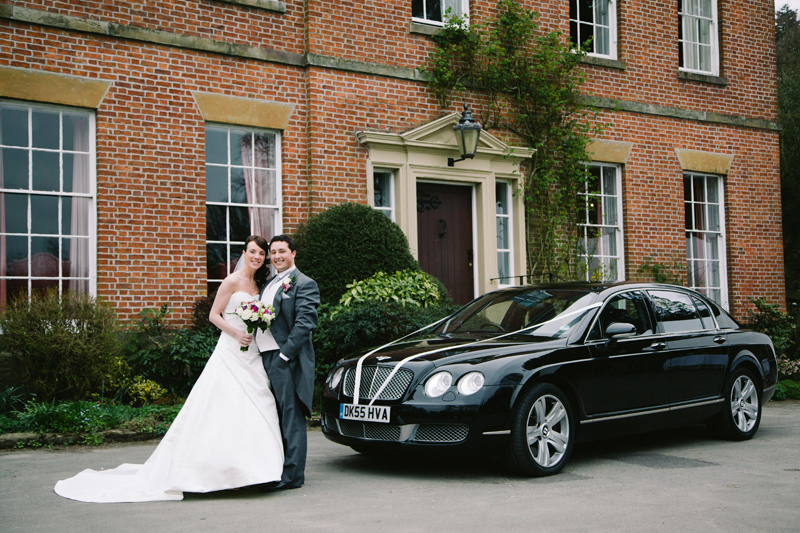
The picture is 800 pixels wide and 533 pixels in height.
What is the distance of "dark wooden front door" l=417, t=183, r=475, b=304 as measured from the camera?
11742 mm

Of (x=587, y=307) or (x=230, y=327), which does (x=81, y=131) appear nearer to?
(x=230, y=327)

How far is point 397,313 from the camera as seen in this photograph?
357 inches

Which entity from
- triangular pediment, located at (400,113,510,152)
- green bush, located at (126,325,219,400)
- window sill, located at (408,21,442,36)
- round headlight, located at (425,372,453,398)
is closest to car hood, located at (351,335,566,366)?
round headlight, located at (425,372,453,398)

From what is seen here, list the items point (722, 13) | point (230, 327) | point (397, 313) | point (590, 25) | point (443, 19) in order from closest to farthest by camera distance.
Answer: point (230, 327), point (397, 313), point (443, 19), point (590, 25), point (722, 13)

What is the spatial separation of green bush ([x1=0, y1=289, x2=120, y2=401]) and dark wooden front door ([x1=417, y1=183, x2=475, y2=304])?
4849 millimetres

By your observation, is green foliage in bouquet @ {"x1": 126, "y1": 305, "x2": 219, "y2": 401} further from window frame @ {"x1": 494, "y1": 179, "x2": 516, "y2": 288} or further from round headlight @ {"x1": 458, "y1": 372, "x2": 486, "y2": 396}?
window frame @ {"x1": 494, "y1": 179, "x2": 516, "y2": 288}

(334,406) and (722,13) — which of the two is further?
(722,13)

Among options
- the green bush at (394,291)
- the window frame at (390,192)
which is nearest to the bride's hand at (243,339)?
the green bush at (394,291)

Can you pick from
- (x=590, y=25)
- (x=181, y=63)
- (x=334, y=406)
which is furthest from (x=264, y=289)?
(x=590, y=25)

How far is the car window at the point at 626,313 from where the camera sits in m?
6.70

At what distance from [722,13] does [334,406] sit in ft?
39.9

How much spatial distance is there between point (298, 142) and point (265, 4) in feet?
6.00

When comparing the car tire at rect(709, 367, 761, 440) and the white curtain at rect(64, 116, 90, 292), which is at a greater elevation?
the white curtain at rect(64, 116, 90, 292)

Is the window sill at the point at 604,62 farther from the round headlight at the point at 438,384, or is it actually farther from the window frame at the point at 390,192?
the round headlight at the point at 438,384
